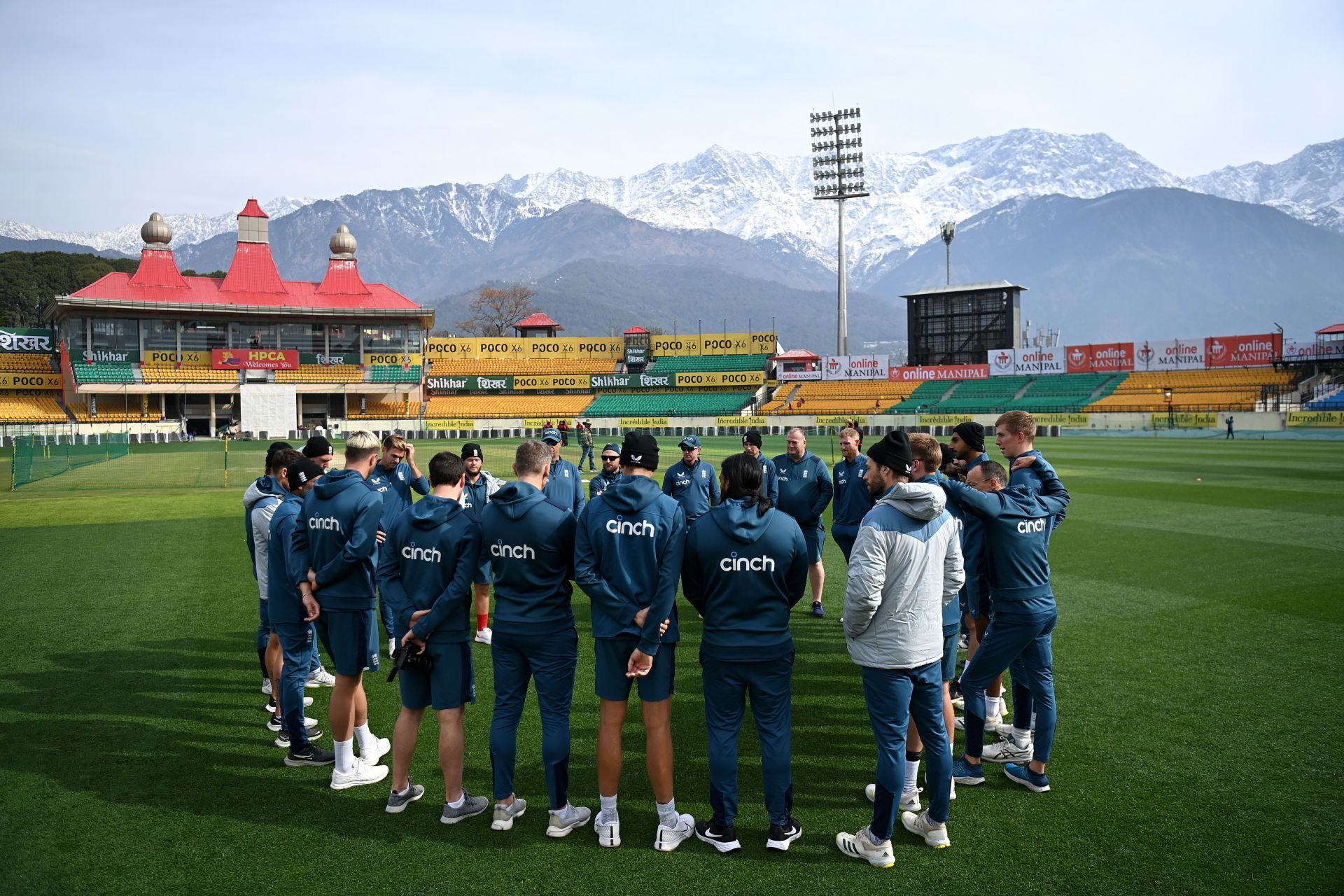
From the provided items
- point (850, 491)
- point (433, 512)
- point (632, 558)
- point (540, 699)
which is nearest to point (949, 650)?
point (632, 558)

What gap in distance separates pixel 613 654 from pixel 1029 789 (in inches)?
115

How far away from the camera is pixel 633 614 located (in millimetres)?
4516

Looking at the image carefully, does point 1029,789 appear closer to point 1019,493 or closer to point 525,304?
point 1019,493

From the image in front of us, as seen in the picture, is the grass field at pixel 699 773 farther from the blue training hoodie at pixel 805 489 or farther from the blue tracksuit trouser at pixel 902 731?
the blue training hoodie at pixel 805 489

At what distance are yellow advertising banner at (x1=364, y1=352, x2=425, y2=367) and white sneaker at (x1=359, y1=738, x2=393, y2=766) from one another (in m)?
63.8

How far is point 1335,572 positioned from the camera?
10867 millimetres

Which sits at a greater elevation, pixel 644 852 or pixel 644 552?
pixel 644 552

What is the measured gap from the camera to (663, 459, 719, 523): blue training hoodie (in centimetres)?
905

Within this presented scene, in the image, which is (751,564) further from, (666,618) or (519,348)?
(519,348)

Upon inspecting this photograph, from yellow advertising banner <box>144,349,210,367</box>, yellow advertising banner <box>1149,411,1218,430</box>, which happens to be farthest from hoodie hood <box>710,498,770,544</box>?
yellow advertising banner <box>144,349,210,367</box>

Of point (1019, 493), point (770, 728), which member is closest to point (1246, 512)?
point (1019, 493)

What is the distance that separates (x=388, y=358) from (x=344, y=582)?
64384 mm

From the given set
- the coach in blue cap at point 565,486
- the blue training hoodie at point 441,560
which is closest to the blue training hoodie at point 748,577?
the blue training hoodie at point 441,560

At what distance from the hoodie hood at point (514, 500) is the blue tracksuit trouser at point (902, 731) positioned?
7.14 feet
